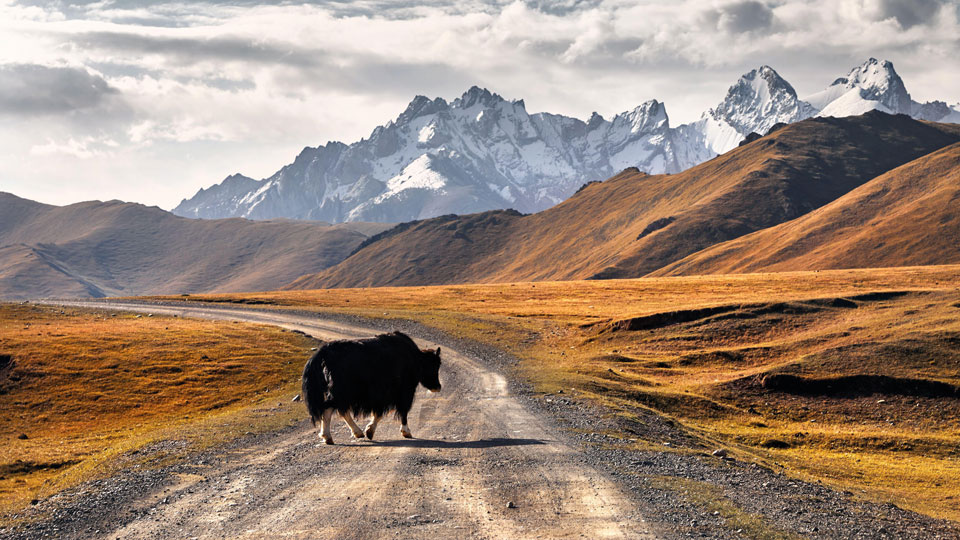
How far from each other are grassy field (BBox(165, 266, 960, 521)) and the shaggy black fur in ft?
29.9

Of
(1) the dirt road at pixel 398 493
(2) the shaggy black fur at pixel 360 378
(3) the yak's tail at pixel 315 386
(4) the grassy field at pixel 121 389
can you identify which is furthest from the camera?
(4) the grassy field at pixel 121 389

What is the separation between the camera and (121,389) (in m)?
42.8

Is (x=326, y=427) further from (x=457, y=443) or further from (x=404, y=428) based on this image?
(x=457, y=443)

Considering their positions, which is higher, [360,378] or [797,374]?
[360,378]

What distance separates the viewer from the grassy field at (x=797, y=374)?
31.9 m

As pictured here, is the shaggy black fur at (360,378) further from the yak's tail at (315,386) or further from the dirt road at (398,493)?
the dirt road at (398,493)

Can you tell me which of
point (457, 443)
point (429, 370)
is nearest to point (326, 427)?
point (457, 443)

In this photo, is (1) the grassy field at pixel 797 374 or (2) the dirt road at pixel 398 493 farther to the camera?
(1) the grassy field at pixel 797 374

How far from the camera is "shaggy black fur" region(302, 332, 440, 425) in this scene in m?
21.0

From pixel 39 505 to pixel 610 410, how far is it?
2211cm

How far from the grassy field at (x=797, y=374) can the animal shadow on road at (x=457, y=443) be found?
5293mm

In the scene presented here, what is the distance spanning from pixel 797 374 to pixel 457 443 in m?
30.7

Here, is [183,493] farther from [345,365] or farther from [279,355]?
[279,355]

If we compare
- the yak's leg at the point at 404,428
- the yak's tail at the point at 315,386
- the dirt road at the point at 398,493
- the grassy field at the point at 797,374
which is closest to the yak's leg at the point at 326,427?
the yak's tail at the point at 315,386
